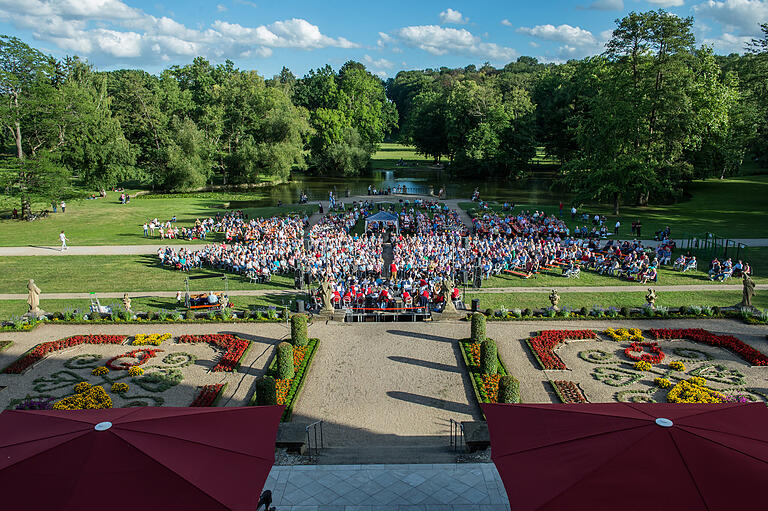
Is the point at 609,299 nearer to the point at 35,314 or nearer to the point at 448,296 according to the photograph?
the point at 448,296

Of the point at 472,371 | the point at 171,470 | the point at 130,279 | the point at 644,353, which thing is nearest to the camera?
the point at 171,470

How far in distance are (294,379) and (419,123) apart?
7495 centimetres

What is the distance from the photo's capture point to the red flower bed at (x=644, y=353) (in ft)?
59.7

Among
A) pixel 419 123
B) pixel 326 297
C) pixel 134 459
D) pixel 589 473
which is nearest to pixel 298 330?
pixel 326 297

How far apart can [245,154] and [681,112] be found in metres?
47.7

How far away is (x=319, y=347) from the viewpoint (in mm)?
19859

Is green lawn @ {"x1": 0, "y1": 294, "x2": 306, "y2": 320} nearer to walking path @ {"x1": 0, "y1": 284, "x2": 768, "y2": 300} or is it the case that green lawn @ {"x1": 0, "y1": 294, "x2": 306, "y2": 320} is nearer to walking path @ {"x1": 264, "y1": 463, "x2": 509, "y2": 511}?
walking path @ {"x1": 0, "y1": 284, "x2": 768, "y2": 300}

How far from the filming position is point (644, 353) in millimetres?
18688

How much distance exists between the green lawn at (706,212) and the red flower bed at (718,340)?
59.8 feet

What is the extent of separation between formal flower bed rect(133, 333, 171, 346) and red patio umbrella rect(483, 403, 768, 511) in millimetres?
14717

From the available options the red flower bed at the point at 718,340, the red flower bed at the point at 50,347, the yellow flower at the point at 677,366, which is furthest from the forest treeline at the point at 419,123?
the red flower bed at the point at 50,347

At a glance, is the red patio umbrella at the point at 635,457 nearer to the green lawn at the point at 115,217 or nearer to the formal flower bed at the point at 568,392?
the formal flower bed at the point at 568,392

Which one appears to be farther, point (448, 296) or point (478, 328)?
point (448, 296)

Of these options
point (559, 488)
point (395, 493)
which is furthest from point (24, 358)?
point (559, 488)
